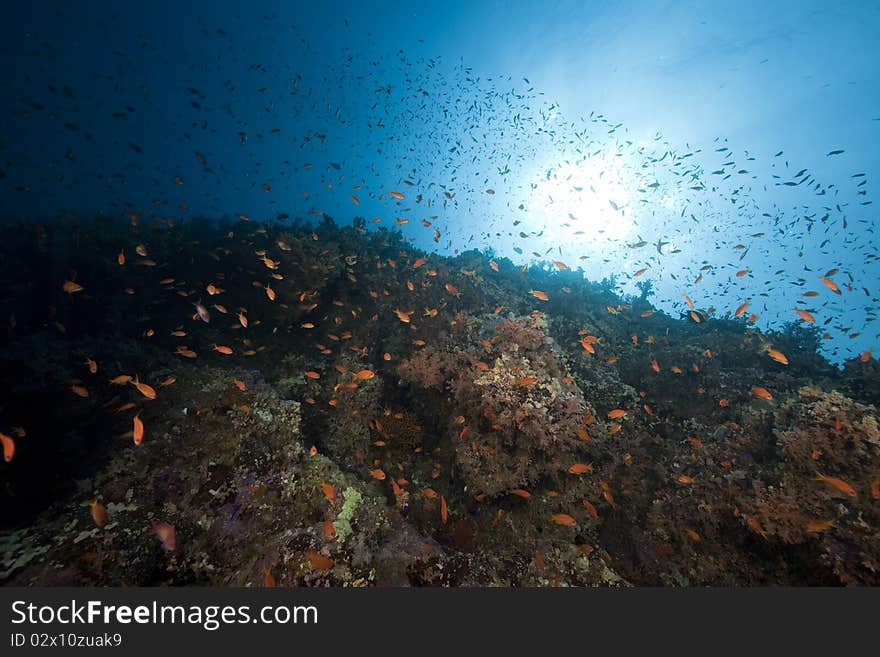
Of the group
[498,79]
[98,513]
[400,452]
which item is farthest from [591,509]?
[498,79]

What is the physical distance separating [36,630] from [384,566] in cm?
319

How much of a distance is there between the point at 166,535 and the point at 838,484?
8.04 metres

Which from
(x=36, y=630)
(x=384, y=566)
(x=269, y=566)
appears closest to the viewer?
(x=36, y=630)

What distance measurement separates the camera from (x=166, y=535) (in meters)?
3.52

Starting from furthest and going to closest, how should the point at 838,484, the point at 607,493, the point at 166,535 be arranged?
the point at 607,493, the point at 838,484, the point at 166,535

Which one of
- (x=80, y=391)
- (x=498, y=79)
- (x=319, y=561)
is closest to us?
(x=319, y=561)

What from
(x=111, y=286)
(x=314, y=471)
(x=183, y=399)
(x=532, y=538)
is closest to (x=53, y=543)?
(x=183, y=399)

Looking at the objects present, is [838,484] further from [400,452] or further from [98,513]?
[98,513]

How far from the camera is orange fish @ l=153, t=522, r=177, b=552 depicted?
351 cm

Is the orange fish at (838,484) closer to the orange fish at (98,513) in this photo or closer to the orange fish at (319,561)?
the orange fish at (319,561)

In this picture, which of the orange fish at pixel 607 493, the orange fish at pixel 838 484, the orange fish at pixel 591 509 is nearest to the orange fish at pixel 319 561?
the orange fish at pixel 591 509

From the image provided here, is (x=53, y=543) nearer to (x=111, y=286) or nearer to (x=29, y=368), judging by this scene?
(x=29, y=368)

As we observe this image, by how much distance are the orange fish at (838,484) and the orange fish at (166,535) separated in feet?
26.0

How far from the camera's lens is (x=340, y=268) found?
9.51 metres
